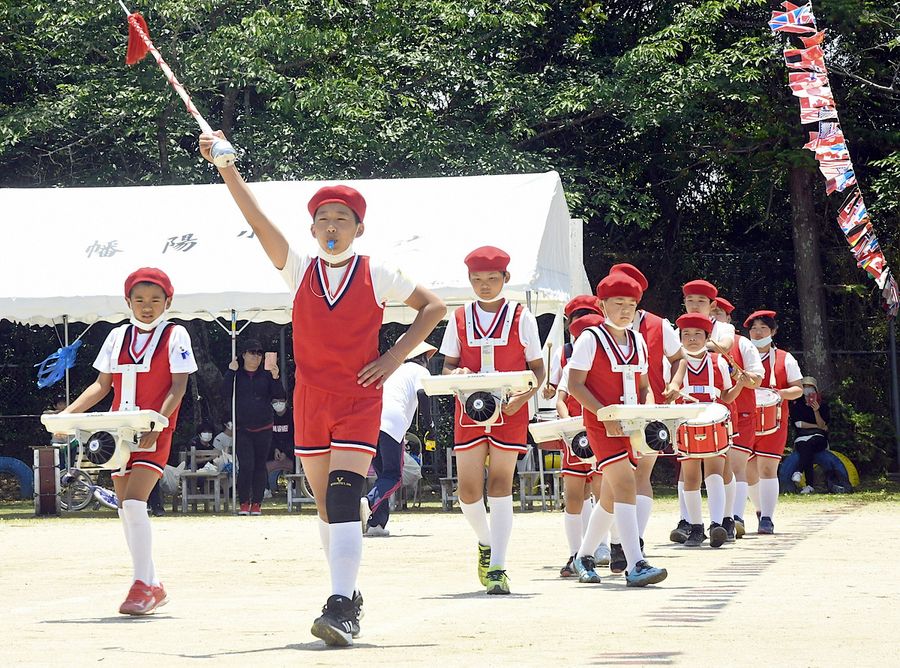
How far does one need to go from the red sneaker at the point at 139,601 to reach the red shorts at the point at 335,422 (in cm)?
161

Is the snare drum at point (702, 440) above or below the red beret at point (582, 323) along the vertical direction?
below

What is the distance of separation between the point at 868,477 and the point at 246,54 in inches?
442

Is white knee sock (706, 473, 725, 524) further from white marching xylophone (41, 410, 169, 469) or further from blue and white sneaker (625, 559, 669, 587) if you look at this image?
white marching xylophone (41, 410, 169, 469)

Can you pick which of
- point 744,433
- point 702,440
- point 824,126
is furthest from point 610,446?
point 824,126

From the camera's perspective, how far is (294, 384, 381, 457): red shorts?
6891mm

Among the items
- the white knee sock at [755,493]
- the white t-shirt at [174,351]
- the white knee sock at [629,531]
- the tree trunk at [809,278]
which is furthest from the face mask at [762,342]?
the tree trunk at [809,278]

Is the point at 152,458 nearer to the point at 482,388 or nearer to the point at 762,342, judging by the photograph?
the point at 482,388

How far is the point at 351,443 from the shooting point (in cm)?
688

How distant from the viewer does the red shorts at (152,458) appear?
27.3ft

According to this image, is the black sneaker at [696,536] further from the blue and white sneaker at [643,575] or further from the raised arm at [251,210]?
the raised arm at [251,210]

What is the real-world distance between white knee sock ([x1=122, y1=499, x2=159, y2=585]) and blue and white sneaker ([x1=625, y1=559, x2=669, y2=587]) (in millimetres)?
2792

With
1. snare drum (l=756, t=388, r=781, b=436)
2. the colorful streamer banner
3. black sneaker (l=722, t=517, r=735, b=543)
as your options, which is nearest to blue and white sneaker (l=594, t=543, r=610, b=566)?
black sneaker (l=722, t=517, r=735, b=543)

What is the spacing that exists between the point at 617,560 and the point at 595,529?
687 millimetres

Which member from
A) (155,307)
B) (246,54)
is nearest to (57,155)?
(246,54)
